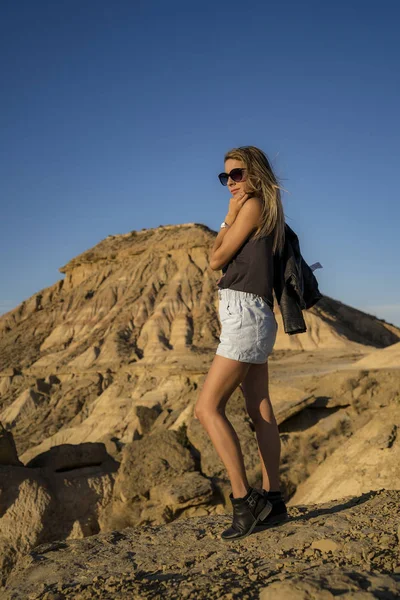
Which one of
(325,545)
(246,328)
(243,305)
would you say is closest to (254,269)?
(243,305)

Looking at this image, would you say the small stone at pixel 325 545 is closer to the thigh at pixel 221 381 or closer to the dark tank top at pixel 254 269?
the thigh at pixel 221 381

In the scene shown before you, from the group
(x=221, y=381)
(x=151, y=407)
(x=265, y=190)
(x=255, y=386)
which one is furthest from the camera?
(x=151, y=407)

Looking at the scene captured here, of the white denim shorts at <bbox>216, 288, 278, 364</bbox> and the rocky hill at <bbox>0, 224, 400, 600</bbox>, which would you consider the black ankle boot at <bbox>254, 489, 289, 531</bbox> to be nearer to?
the rocky hill at <bbox>0, 224, 400, 600</bbox>

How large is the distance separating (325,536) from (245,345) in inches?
43.8

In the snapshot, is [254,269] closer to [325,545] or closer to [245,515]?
[245,515]

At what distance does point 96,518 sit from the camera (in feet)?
24.9

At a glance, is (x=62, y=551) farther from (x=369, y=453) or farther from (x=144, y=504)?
(x=369, y=453)

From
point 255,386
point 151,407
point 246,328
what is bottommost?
point 151,407

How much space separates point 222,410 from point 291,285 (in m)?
0.83

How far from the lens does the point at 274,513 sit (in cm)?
351

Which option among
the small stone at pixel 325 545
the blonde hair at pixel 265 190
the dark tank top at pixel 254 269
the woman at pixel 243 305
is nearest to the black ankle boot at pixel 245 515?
the woman at pixel 243 305

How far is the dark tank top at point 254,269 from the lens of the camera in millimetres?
3342

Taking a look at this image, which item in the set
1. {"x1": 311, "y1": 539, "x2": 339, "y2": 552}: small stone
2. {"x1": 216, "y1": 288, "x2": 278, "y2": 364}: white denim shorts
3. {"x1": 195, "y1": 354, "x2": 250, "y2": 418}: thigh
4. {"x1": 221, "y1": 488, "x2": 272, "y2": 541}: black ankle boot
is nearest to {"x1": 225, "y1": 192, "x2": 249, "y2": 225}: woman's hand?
{"x1": 216, "y1": 288, "x2": 278, "y2": 364}: white denim shorts

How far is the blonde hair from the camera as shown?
134 inches
